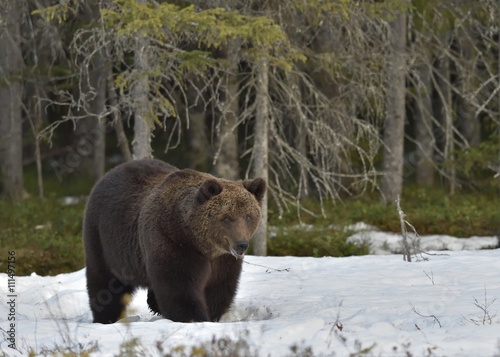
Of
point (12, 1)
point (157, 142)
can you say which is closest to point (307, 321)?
point (12, 1)

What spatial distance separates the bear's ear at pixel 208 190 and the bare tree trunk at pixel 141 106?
5500 millimetres

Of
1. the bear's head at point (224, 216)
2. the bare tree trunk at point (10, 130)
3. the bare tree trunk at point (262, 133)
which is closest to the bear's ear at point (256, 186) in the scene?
the bear's head at point (224, 216)

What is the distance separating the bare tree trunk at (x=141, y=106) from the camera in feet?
43.6

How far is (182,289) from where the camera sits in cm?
795

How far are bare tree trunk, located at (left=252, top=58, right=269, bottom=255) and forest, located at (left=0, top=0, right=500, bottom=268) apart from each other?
0.02 m

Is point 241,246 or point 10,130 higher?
point 241,246

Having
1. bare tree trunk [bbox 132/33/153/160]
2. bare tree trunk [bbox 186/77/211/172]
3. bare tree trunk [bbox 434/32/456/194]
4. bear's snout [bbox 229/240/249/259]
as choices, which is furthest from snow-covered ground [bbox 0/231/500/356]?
bare tree trunk [bbox 186/77/211/172]

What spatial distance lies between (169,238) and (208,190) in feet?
1.99

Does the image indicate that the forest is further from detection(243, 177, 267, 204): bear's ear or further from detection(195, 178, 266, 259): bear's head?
detection(195, 178, 266, 259): bear's head

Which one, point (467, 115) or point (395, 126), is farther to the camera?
point (467, 115)

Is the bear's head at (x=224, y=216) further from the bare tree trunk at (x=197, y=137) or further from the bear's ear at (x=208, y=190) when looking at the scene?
the bare tree trunk at (x=197, y=137)

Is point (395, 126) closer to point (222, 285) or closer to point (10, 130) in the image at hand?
point (10, 130)

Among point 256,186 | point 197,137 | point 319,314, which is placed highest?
point 256,186

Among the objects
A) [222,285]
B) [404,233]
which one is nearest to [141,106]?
[404,233]
